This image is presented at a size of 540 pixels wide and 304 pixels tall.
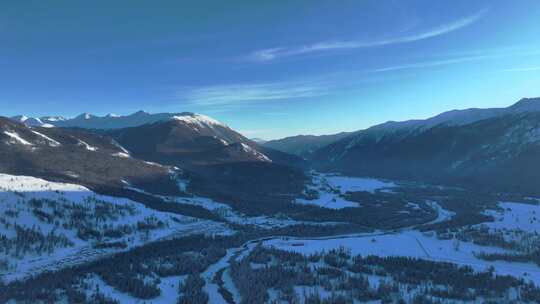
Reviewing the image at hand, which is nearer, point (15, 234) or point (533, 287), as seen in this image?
point (533, 287)

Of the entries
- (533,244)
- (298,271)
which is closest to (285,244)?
(298,271)

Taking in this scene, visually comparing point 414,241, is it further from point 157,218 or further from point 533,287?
point 157,218

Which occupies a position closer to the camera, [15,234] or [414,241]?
[15,234]

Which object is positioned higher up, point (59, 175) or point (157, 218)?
point (59, 175)

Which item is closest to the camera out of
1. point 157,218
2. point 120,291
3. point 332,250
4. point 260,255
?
point 120,291

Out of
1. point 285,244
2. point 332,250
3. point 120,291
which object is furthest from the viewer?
point 285,244

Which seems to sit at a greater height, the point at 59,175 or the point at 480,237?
the point at 59,175

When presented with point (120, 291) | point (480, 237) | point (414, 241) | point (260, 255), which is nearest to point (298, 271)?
point (260, 255)

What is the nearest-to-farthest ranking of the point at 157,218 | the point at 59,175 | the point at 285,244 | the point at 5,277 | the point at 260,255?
the point at 5,277
the point at 260,255
the point at 285,244
the point at 157,218
the point at 59,175

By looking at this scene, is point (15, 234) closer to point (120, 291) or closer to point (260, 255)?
point (120, 291)
